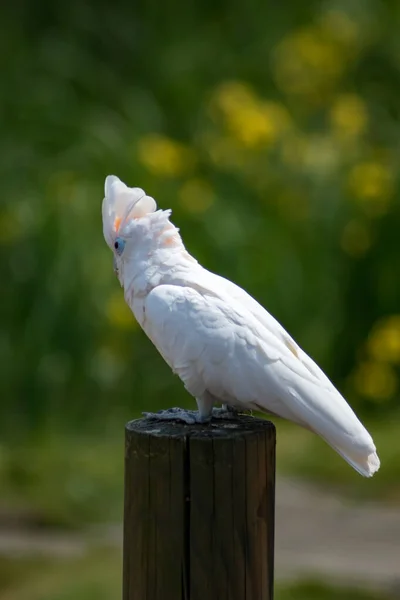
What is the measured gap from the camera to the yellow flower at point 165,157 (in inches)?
267

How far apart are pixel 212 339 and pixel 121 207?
1.66 feet

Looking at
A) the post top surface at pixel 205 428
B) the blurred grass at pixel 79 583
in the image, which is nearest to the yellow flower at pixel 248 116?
the blurred grass at pixel 79 583

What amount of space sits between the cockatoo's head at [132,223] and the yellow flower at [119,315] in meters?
3.31

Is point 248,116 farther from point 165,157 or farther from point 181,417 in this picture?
point 181,417

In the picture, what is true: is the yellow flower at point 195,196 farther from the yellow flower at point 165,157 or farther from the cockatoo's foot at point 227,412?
the cockatoo's foot at point 227,412

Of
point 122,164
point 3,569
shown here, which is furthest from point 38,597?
point 122,164

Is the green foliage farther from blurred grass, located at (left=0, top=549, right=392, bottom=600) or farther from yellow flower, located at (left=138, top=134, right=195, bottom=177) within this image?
blurred grass, located at (left=0, top=549, right=392, bottom=600)

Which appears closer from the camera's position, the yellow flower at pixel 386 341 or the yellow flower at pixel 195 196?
the yellow flower at pixel 386 341

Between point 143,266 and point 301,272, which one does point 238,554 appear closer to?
point 143,266

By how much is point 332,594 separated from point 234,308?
2.12m

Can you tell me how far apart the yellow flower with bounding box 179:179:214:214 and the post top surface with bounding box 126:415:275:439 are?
4079mm

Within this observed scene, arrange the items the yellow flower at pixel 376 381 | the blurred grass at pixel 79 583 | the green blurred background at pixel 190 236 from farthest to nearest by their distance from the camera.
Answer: the yellow flower at pixel 376 381
the green blurred background at pixel 190 236
the blurred grass at pixel 79 583

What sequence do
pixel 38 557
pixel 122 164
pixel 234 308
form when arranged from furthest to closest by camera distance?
pixel 122 164 < pixel 38 557 < pixel 234 308

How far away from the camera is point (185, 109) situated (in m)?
7.96
